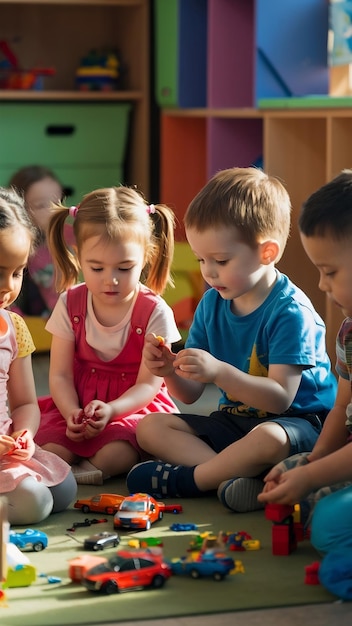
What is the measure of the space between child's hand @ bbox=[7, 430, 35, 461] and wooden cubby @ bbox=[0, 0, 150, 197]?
6.63 ft

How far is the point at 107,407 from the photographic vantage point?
1.78 metres

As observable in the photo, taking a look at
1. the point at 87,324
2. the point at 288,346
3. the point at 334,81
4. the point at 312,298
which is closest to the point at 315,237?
the point at 288,346

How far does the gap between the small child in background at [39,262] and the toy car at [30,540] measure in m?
1.53

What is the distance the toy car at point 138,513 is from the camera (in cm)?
146

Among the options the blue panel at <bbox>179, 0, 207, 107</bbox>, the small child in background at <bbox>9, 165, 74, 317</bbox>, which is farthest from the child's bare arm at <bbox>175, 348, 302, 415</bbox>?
the blue panel at <bbox>179, 0, 207, 107</bbox>

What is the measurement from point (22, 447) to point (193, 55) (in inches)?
78.9

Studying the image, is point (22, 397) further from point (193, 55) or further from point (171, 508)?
point (193, 55)

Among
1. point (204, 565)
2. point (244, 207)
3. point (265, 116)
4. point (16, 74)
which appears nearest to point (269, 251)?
point (244, 207)

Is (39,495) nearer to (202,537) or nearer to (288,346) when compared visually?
(202,537)

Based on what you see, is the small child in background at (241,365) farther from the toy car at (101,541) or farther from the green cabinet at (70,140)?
the green cabinet at (70,140)

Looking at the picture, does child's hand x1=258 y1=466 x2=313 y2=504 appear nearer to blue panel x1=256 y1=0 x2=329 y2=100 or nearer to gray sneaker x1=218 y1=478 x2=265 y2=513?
gray sneaker x1=218 y1=478 x2=265 y2=513

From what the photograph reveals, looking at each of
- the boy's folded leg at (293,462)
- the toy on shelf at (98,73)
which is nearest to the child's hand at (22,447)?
the boy's folded leg at (293,462)

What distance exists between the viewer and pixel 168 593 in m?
1.23

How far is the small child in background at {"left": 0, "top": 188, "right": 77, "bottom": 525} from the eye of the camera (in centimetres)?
148
